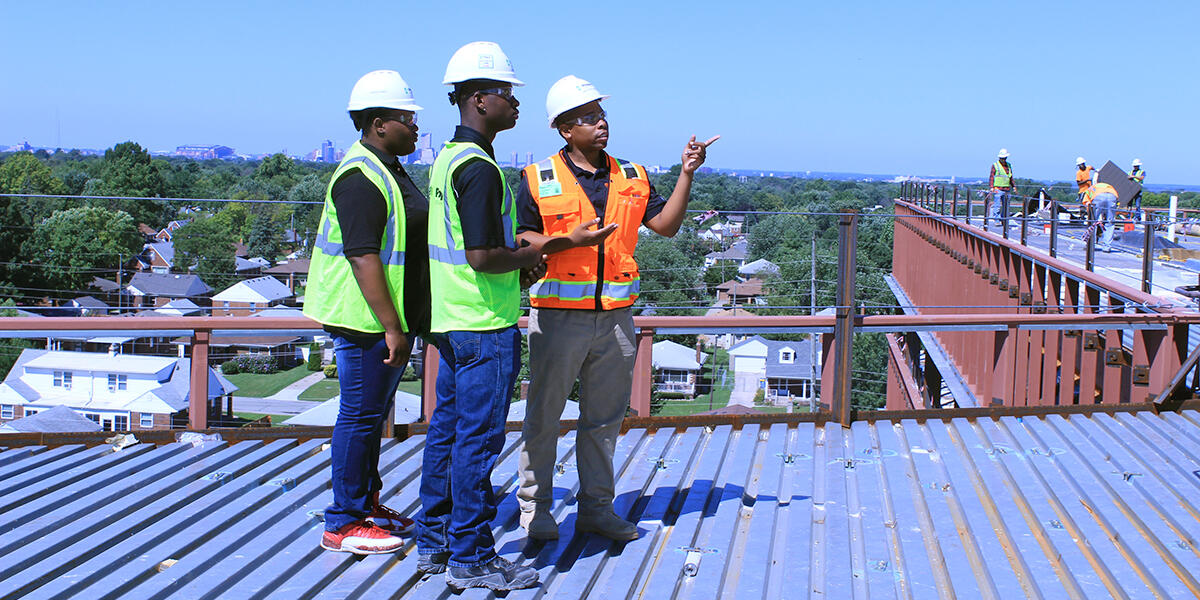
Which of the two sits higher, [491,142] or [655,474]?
[491,142]

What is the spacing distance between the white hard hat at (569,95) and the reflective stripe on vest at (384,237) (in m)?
0.65

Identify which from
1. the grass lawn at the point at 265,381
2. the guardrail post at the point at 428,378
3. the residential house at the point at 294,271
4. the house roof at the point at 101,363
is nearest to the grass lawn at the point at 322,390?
the grass lawn at the point at 265,381

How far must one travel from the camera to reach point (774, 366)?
5253 cm

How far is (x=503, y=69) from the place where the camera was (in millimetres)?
3469

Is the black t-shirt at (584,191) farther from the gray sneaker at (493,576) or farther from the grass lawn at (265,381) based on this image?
the grass lawn at (265,381)

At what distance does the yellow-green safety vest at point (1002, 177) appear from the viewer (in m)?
26.0

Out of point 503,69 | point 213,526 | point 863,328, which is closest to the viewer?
point 503,69

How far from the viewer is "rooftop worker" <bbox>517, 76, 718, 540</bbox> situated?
152 inches

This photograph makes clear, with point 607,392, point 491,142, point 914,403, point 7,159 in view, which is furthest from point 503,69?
point 7,159

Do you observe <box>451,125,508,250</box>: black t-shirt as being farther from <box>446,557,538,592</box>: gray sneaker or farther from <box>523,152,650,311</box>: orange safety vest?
<box>446,557,538,592</box>: gray sneaker

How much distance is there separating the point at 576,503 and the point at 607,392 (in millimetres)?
686

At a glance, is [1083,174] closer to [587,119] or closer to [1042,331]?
[1042,331]

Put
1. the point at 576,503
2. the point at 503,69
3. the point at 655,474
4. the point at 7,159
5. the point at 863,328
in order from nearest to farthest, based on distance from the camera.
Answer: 1. the point at 503,69
2. the point at 576,503
3. the point at 655,474
4. the point at 863,328
5. the point at 7,159

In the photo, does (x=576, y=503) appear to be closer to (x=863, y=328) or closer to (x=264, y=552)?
(x=264, y=552)
